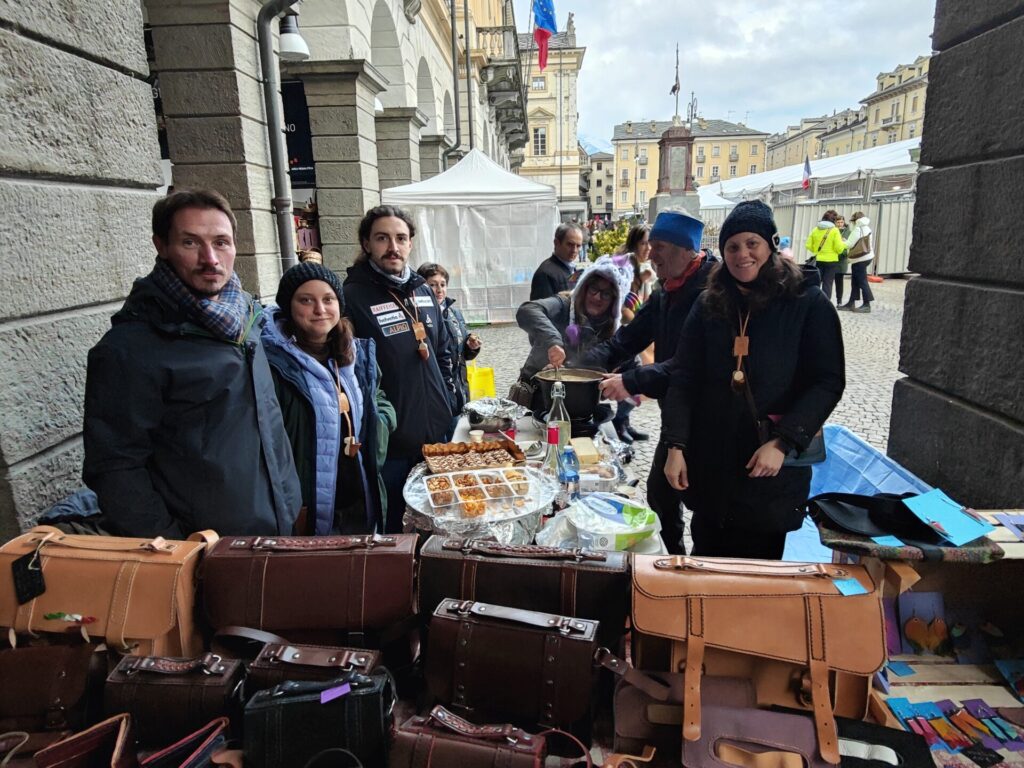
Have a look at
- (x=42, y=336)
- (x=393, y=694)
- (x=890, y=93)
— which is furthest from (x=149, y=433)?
(x=890, y=93)

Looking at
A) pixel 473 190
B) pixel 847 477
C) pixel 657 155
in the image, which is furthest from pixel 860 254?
pixel 657 155

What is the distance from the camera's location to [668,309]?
306cm

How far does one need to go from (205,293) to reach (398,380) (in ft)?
4.16

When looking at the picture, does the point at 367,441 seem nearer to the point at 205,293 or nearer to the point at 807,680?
the point at 205,293

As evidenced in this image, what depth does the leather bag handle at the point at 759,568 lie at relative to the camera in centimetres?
135

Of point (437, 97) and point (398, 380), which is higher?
point (437, 97)

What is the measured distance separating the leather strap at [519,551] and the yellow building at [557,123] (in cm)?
5408

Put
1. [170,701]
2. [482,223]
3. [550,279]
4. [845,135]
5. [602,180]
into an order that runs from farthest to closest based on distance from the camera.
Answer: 1. [602,180]
2. [845,135]
3. [482,223]
4. [550,279]
5. [170,701]

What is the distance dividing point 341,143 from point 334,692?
26.9 ft

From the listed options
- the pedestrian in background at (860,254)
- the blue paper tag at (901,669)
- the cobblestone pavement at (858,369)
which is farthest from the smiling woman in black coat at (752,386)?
the pedestrian in background at (860,254)

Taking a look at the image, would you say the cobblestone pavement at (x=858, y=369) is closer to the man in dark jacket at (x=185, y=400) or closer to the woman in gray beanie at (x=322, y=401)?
the woman in gray beanie at (x=322, y=401)

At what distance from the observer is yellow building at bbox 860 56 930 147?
184 feet

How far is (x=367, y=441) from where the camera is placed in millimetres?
2613

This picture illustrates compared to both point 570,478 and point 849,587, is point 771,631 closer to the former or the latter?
point 849,587
